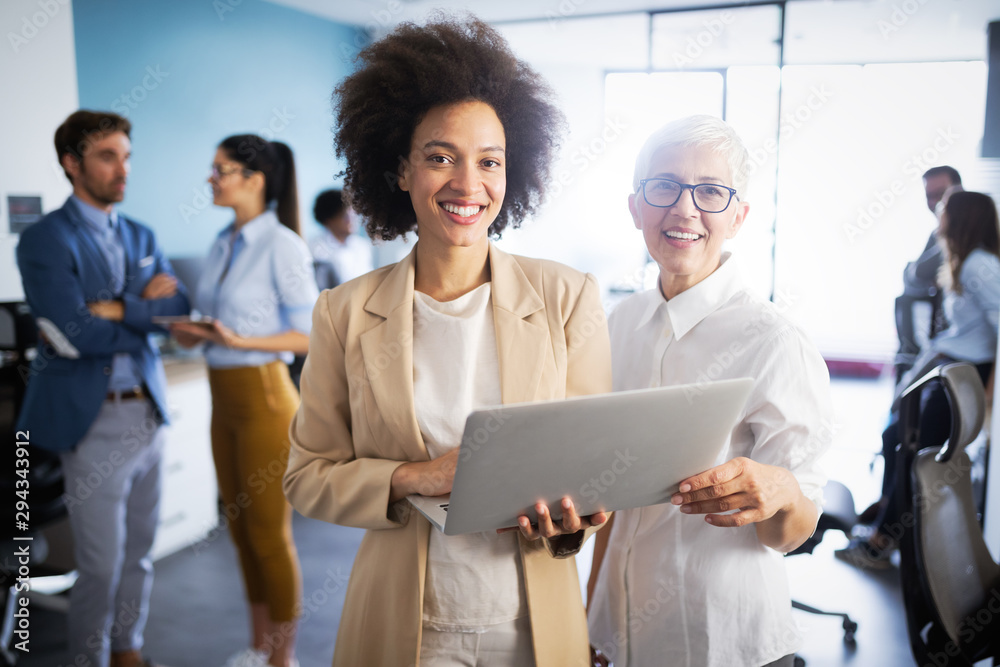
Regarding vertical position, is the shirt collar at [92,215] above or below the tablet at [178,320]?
above

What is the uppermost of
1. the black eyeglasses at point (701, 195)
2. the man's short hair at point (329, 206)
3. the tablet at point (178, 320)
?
the man's short hair at point (329, 206)

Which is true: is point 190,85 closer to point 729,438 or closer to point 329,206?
point 329,206

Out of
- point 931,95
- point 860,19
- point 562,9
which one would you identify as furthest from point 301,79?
point 931,95

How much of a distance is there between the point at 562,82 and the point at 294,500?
7382 millimetres

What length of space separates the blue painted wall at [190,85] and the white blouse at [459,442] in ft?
8.99

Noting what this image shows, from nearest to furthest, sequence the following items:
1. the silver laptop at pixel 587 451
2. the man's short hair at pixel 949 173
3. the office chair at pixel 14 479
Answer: the silver laptop at pixel 587 451 < the office chair at pixel 14 479 < the man's short hair at pixel 949 173

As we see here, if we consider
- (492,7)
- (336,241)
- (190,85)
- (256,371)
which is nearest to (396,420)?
(256,371)

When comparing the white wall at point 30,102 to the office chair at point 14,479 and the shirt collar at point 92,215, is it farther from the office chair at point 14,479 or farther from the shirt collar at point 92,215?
the shirt collar at point 92,215

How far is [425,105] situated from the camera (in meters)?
1.30

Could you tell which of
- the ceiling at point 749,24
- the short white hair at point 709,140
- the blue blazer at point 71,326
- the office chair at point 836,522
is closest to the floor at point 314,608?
the office chair at point 836,522

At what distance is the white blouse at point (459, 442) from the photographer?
1.21 metres

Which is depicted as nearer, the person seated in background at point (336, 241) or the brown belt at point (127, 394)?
the brown belt at point (127, 394)

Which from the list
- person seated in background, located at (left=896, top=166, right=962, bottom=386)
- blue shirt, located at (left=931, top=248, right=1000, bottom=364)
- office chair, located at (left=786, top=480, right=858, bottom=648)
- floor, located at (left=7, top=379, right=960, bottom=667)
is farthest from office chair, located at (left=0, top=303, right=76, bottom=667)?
→ blue shirt, located at (left=931, top=248, right=1000, bottom=364)

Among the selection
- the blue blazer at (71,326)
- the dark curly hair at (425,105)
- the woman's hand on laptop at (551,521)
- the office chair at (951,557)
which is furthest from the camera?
the blue blazer at (71,326)
